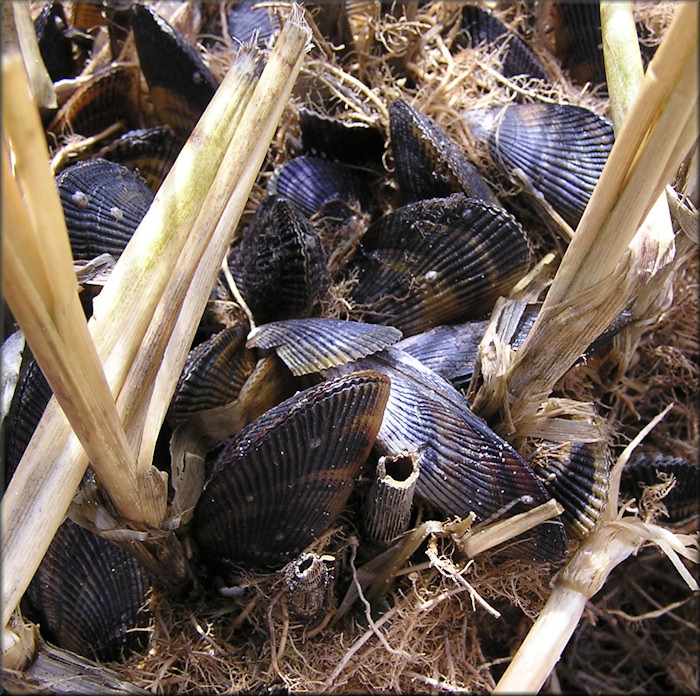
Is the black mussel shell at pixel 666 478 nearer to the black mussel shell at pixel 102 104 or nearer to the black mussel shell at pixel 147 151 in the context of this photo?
the black mussel shell at pixel 147 151

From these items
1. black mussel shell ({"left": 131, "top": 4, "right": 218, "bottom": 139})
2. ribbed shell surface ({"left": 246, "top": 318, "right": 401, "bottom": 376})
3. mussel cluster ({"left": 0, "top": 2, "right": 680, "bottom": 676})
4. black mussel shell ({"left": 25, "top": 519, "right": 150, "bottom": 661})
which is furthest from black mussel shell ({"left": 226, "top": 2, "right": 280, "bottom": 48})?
black mussel shell ({"left": 25, "top": 519, "right": 150, "bottom": 661})

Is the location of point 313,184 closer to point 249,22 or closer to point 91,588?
point 249,22

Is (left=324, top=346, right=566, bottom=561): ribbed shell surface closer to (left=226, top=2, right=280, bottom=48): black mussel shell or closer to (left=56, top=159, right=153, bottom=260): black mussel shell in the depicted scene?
(left=56, top=159, right=153, bottom=260): black mussel shell

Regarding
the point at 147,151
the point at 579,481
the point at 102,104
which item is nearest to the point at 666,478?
the point at 579,481

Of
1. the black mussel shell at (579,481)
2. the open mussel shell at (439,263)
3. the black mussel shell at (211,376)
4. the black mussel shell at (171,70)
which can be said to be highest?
the black mussel shell at (171,70)

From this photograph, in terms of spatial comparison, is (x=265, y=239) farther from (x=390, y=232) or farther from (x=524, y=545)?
(x=524, y=545)

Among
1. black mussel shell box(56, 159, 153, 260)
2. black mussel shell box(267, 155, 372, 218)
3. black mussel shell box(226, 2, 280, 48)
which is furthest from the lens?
black mussel shell box(226, 2, 280, 48)

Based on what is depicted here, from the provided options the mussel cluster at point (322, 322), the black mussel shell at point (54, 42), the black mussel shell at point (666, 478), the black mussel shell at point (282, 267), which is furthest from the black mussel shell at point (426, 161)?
the black mussel shell at point (54, 42)
